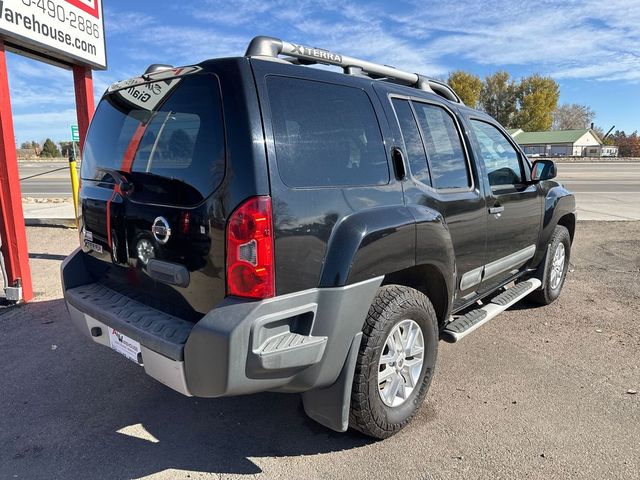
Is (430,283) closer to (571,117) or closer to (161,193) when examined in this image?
(161,193)

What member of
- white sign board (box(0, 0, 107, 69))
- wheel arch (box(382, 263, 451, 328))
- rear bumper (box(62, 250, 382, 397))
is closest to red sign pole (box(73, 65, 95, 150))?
white sign board (box(0, 0, 107, 69))

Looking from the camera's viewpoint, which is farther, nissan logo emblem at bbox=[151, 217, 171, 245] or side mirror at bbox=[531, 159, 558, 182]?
side mirror at bbox=[531, 159, 558, 182]

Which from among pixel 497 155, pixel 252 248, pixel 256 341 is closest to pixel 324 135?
pixel 252 248

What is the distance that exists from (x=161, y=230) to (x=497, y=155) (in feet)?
9.67

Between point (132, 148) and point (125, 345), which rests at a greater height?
point (132, 148)

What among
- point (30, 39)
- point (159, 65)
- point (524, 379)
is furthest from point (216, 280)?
point (30, 39)

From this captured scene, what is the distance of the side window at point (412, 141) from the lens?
2980 millimetres

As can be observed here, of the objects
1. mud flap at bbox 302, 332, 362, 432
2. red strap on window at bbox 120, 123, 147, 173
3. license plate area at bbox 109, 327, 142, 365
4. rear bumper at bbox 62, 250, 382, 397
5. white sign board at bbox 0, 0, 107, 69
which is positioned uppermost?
white sign board at bbox 0, 0, 107, 69

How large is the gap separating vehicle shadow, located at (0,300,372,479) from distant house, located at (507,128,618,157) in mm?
88792

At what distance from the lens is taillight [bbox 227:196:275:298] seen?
2.10 m

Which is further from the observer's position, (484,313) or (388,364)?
(484,313)

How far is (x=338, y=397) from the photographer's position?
2455mm

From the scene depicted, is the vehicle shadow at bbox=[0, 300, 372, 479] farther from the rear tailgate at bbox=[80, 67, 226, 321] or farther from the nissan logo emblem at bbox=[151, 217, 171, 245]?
the nissan logo emblem at bbox=[151, 217, 171, 245]

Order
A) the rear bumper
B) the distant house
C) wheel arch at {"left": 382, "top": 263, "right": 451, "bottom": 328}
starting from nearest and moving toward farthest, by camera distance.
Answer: the rear bumper < wheel arch at {"left": 382, "top": 263, "right": 451, "bottom": 328} < the distant house
